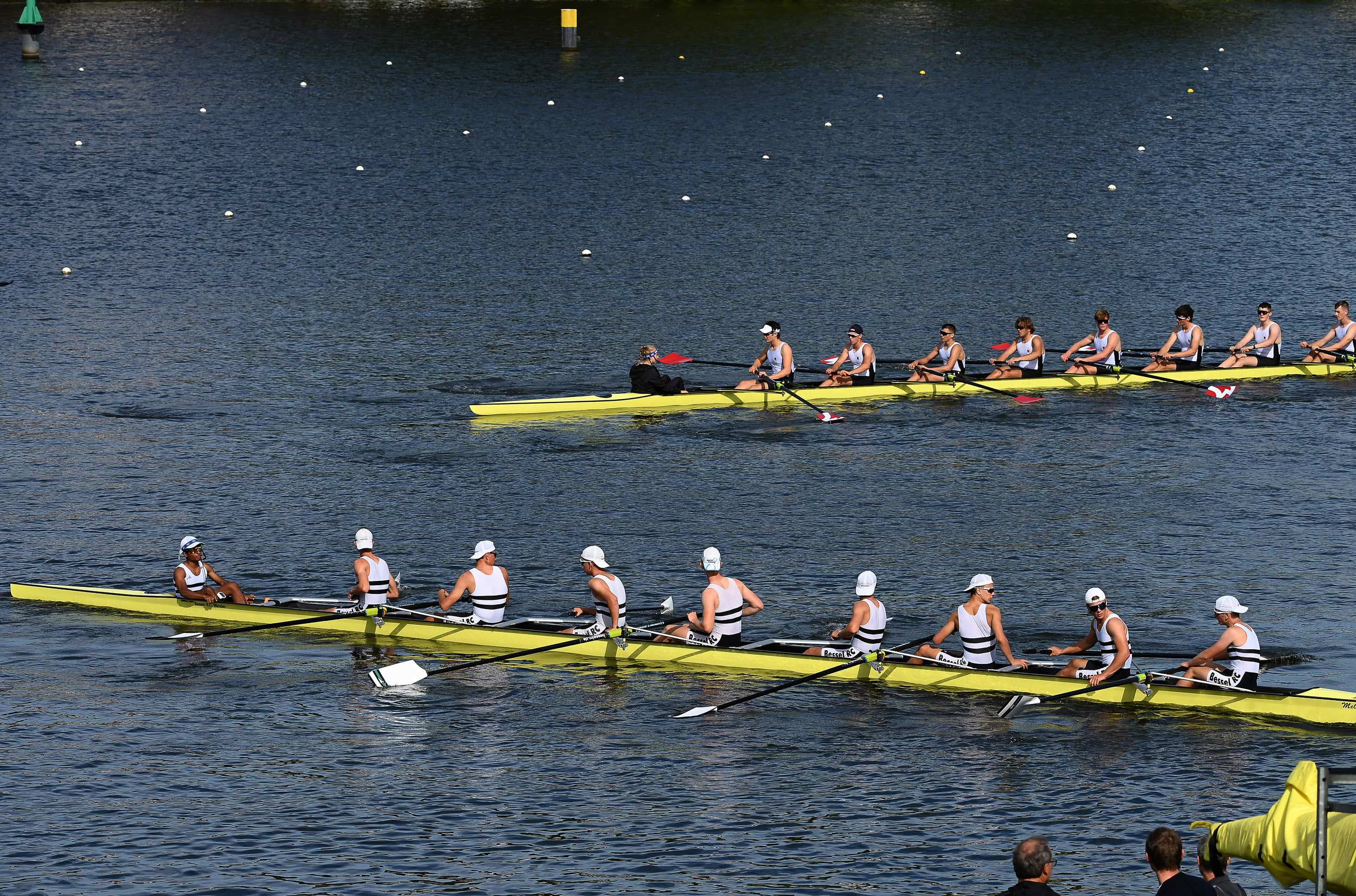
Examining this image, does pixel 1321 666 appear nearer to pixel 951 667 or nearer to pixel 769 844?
pixel 951 667

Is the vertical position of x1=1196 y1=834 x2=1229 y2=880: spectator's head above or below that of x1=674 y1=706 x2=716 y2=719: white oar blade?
above

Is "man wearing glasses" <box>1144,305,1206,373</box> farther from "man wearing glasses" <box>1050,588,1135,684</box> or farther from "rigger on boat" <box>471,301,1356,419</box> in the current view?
"man wearing glasses" <box>1050,588,1135,684</box>

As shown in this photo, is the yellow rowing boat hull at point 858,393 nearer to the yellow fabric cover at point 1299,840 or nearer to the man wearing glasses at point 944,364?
the man wearing glasses at point 944,364

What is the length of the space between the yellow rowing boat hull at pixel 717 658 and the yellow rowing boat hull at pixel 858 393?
13.2 m

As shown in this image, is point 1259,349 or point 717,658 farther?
point 1259,349

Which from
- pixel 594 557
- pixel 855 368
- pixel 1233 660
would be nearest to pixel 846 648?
pixel 594 557

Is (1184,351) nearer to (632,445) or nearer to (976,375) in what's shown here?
(976,375)

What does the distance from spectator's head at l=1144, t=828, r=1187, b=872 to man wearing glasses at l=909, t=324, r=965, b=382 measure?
2842 cm

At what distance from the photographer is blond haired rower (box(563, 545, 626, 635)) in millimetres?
23812

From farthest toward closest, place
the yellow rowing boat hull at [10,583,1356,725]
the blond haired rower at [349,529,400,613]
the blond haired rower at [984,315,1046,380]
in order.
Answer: the blond haired rower at [984,315,1046,380], the blond haired rower at [349,529,400,613], the yellow rowing boat hull at [10,583,1356,725]

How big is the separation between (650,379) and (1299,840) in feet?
92.6

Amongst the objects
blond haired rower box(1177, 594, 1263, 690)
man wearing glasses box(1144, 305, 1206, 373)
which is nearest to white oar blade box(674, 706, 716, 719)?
blond haired rower box(1177, 594, 1263, 690)

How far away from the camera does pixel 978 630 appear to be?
22.5 metres

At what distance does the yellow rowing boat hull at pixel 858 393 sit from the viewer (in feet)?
129
